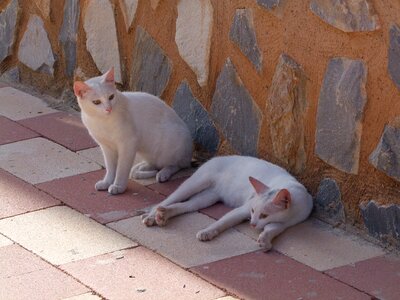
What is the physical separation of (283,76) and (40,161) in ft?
4.79

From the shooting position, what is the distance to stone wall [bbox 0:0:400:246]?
423 centimetres

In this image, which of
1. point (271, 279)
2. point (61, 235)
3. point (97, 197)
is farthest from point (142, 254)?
point (97, 197)

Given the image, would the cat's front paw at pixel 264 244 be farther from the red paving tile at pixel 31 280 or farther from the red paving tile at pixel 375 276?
the red paving tile at pixel 31 280

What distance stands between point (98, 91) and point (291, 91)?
2.98 feet

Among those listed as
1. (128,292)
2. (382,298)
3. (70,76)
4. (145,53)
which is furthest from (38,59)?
(382,298)

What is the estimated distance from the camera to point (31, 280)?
4031 millimetres

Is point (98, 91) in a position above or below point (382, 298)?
above

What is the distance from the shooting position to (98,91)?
484cm

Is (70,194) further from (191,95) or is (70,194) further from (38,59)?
A: (38,59)

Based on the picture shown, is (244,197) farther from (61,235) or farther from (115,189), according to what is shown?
(61,235)

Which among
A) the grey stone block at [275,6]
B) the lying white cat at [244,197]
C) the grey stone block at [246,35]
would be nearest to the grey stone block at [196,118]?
the lying white cat at [244,197]

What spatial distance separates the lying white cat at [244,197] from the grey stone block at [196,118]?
1.24 feet

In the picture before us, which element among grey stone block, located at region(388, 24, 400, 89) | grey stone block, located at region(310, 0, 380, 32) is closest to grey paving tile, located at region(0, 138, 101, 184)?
grey stone block, located at region(310, 0, 380, 32)

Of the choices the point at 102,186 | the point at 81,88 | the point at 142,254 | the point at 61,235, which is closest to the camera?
the point at 142,254
